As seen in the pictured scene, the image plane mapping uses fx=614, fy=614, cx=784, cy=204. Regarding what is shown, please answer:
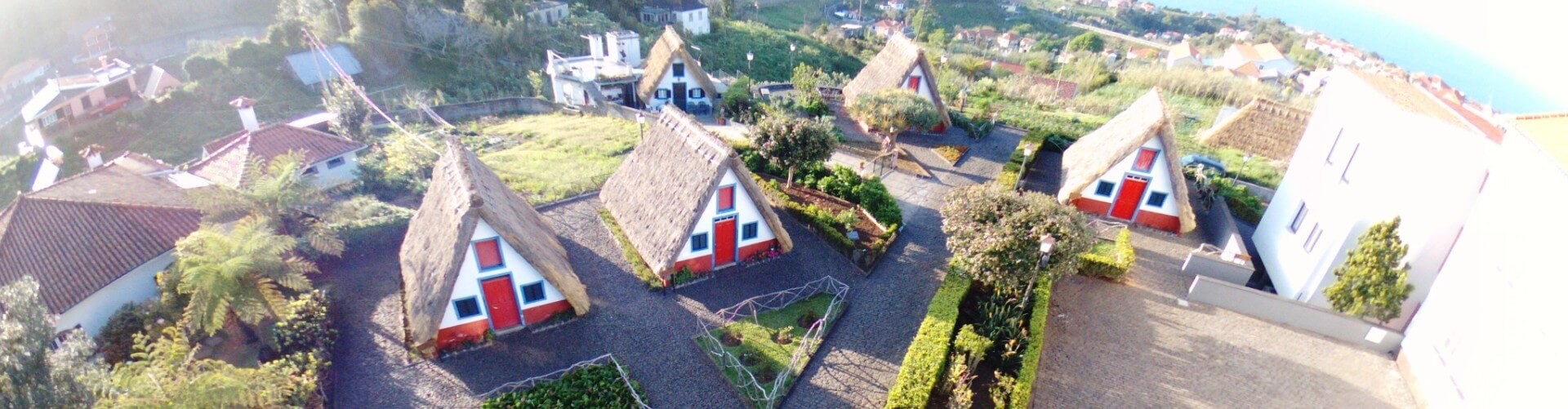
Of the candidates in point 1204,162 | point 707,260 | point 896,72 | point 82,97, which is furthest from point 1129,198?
point 82,97

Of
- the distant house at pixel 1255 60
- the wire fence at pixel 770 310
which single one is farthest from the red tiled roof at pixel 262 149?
the distant house at pixel 1255 60

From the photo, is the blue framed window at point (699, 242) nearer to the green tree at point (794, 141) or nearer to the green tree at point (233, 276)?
the green tree at point (794, 141)

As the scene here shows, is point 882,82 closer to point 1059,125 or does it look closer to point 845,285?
point 1059,125

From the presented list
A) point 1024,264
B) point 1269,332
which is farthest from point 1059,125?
point 1024,264

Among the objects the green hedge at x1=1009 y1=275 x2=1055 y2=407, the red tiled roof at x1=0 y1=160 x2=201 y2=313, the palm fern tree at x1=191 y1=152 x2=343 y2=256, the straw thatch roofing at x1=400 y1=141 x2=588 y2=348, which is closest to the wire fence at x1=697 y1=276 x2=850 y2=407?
the straw thatch roofing at x1=400 y1=141 x2=588 y2=348

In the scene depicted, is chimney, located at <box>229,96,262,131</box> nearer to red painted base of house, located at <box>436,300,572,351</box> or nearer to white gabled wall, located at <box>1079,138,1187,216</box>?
red painted base of house, located at <box>436,300,572,351</box>

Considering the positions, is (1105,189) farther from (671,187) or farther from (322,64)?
(322,64)
